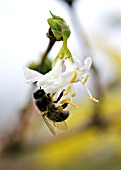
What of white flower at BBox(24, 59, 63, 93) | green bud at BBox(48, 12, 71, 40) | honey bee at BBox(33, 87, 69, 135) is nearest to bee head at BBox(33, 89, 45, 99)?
honey bee at BBox(33, 87, 69, 135)

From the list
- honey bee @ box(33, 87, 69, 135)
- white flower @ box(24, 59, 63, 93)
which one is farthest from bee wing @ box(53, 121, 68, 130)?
white flower @ box(24, 59, 63, 93)

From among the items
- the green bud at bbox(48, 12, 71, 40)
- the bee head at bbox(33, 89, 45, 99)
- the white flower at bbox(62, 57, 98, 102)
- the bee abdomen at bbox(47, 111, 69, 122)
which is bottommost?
the bee abdomen at bbox(47, 111, 69, 122)

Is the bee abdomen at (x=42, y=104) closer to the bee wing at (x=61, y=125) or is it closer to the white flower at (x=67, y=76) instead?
the bee wing at (x=61, y=125)

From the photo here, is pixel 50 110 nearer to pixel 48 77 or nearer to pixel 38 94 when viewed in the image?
pixel 38 94

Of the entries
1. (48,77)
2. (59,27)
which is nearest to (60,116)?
(48,77)

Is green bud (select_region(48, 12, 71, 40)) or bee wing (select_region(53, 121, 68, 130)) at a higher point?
green bud (select_region(48, 12, 71, 40))

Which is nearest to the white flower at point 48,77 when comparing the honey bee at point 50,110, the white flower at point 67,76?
the white flower at point 67,76

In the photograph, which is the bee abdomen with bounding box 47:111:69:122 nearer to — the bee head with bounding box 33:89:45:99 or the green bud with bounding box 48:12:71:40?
the bee head with bounding box 33:89:45:99

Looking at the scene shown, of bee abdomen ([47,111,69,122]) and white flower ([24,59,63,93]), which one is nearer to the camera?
white flower ([24,59,63,93])

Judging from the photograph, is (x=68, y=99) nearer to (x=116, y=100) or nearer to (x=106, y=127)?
(x=106, y=127)
